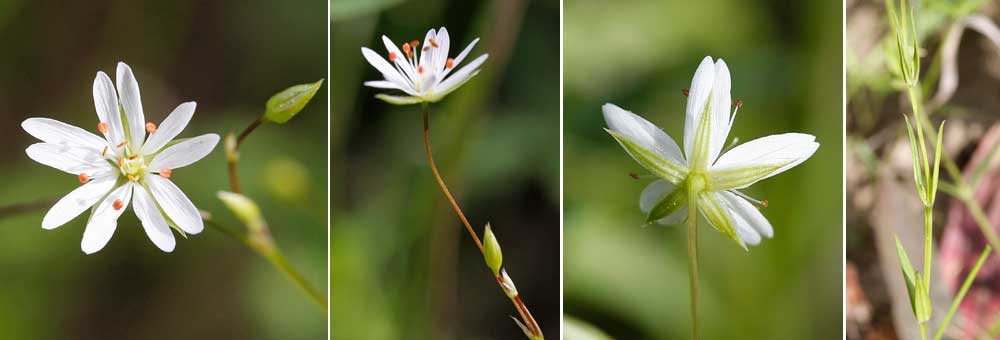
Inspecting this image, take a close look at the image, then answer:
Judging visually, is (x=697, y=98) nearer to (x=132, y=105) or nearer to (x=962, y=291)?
(x=962, y=291)

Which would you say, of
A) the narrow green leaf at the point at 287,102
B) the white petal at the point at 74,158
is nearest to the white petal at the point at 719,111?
the narrow green leaf at the point at 287,102

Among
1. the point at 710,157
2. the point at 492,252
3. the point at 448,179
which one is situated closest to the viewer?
the point at 710,157

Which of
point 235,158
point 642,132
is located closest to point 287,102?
point 235,158

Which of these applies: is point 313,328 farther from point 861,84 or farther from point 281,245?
point 861,84

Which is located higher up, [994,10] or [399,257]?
[994,10]

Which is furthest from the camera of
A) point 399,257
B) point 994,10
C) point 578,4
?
point 399,257

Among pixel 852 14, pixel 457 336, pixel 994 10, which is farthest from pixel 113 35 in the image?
pixel 994 10
